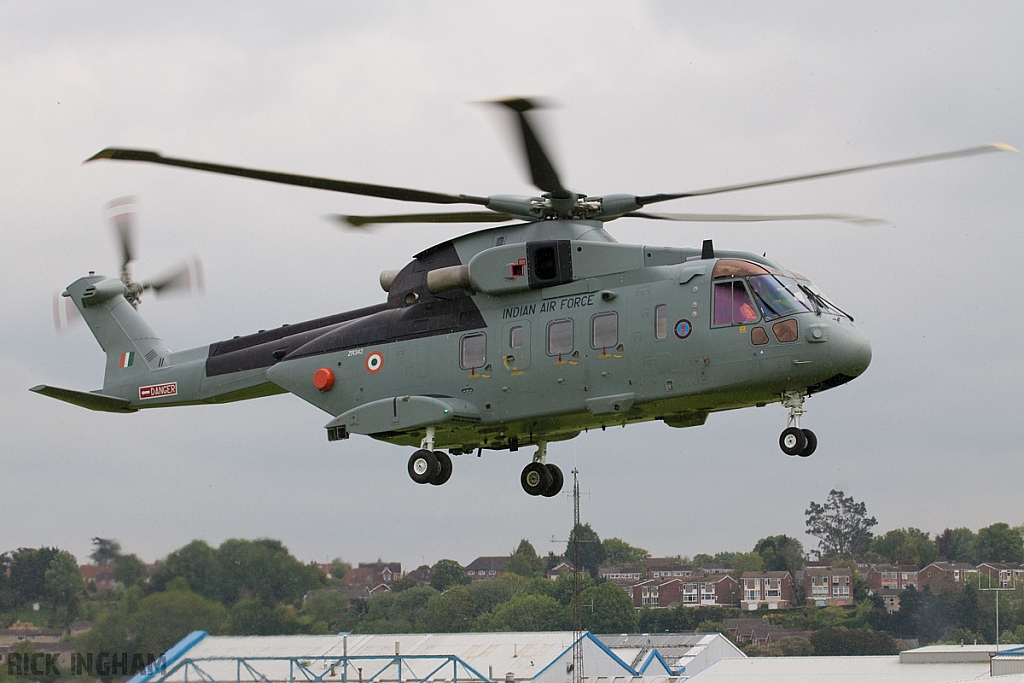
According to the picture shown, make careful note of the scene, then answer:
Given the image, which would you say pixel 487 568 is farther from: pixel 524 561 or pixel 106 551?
pixel 106 551

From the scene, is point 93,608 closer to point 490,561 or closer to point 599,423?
point 599,423

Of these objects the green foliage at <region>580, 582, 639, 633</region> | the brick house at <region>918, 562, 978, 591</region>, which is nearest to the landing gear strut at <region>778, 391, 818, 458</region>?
the green foliage at <region>580, 582, 639, 633</region>

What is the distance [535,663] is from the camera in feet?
110

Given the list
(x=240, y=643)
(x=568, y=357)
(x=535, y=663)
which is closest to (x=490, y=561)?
(x=535, y=663)

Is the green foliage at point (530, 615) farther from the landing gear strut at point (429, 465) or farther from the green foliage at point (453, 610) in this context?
the landing gear strut at point (429, 465)

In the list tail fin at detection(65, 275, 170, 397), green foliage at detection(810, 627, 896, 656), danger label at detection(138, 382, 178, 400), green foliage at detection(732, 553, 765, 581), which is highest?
tail fin at detection(65, 275, 170, 397)

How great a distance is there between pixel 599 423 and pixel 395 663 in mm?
10590

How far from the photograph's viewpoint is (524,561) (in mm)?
39094

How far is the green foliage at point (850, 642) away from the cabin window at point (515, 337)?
40808 mm

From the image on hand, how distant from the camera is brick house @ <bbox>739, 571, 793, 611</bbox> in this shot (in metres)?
59.1

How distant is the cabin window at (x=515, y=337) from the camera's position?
61.6 ft

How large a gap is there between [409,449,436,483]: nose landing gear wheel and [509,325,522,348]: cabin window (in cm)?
221

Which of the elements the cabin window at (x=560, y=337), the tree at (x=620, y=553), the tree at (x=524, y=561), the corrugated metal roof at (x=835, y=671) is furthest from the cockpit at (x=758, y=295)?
the tree at (x=620, y=553)

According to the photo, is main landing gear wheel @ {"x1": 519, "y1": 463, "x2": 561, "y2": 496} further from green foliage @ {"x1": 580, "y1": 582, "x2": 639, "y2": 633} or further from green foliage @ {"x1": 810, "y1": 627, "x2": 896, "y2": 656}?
green foliage @ {"x1": 810, "y1": 627, "x2": 896, "y2": 656}
